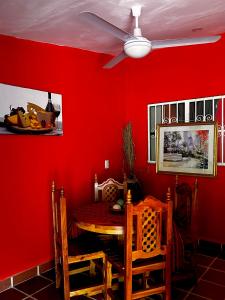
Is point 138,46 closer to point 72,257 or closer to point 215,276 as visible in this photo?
point 72,257

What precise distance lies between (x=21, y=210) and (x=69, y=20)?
1.98 m

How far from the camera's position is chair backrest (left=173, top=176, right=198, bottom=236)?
2.78 metres

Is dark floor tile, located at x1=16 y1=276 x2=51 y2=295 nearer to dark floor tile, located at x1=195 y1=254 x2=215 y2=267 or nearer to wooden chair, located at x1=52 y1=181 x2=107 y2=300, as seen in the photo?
wooden chair, located at x1=52 y1=181 x2=107 y2=300

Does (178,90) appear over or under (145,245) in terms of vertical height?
over

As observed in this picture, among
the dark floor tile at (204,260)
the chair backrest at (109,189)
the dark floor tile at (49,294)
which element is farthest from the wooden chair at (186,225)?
the dark floor tile at (49,294)

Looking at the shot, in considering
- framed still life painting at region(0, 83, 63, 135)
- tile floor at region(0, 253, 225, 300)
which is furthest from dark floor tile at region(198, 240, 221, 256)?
framed still life painting at region(0, 83, 63, 135)

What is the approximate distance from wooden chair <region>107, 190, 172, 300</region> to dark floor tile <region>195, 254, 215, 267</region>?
3.45ft

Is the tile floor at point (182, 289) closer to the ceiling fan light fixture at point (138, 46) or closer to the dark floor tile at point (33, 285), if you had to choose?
the dark floor tile at point (33, 285)

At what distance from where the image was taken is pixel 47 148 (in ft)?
10.2

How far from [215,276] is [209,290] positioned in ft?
1.02

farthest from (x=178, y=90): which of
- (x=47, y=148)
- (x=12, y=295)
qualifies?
(x=12, y=295)

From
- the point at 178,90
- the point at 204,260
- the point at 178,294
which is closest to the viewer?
the point at 178,294

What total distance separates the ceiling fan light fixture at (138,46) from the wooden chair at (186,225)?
1553mm

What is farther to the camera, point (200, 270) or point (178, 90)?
point (178, 90)
